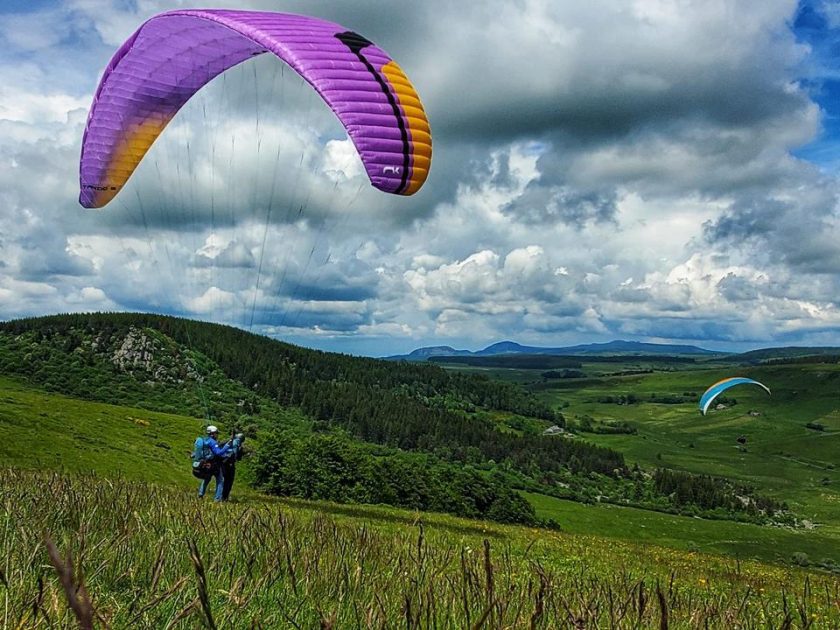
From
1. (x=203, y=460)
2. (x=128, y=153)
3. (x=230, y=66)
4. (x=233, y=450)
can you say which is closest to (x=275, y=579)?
(x=203, y=460)

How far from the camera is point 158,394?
Answer: 18475cm

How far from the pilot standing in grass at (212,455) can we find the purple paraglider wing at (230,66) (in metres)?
6.80

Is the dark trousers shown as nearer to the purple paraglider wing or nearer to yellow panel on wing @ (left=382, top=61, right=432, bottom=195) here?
the purple paraglider wing

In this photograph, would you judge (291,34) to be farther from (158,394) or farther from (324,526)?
(158,394)

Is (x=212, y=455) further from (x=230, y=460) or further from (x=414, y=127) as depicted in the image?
(x=414, y=127)

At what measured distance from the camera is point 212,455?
58.5 ft

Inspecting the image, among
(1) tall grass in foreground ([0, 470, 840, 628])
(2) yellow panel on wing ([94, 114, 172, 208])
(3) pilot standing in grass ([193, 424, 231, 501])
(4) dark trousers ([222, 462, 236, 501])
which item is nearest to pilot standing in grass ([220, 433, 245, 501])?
(4) dark trousers ([222, 462, 236, 501])

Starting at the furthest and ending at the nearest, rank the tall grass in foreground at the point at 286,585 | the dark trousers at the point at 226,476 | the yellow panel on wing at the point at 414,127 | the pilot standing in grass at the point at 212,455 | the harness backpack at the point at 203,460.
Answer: the dark trousers at the point at 226,476
the pilot standing in grass at the point at 212,455
the harness backpack at the point at 203,460
the yellow panel on wing at the point at 414,127
the tall grass in foreground at the point at 286,585

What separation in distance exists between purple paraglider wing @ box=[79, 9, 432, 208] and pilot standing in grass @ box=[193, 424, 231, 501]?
680 cm

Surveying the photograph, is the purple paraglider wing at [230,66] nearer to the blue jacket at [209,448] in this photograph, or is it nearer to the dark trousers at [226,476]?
the blue jacket at [209,448]

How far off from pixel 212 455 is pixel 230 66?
1034cm

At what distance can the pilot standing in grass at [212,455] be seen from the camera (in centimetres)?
1750

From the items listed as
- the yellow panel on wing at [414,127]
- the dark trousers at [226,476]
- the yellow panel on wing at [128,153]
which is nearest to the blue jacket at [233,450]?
the dark trousers at [226,476]

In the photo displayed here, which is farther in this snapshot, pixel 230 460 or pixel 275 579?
pixel 230 460
